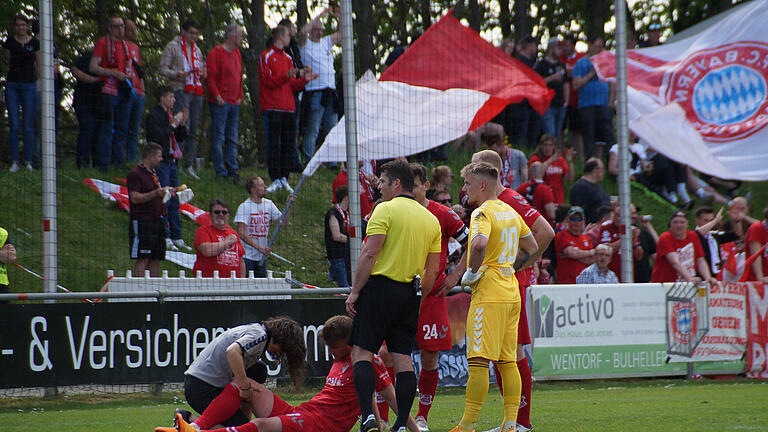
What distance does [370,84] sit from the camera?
1330 centimetres

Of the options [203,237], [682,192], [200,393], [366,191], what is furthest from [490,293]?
[682,192]

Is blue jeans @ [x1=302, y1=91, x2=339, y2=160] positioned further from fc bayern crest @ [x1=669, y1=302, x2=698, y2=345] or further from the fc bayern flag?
fc bayern crest @ [x1=669, y1=302, x2=698, y2=345]

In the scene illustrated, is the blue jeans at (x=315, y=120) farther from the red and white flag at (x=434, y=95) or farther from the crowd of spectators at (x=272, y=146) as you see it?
the red and white flag at (x=434, y=95)

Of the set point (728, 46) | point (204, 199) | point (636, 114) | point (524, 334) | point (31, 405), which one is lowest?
point (31, 405)

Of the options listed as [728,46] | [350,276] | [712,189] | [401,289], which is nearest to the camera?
[401,289]

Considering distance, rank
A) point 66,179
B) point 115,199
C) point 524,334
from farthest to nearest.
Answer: point 115,199
point 66,179
point 524,334

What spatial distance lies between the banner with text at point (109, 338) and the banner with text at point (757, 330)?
6.53m

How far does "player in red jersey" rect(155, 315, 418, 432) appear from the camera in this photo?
6590mm

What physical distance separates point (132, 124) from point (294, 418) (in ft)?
28.5

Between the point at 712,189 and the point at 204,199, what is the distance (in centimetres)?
1101

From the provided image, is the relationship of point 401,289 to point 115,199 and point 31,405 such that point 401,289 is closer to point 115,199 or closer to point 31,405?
point 31,405

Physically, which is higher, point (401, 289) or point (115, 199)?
point (115, 199)

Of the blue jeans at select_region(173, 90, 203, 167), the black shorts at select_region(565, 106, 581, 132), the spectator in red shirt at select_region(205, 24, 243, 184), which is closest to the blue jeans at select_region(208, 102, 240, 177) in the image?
the spectator in red shirt at select_region(205, 24, 243, 184)

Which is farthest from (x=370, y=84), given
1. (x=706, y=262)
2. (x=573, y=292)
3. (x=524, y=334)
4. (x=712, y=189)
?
(x=712, y=189)
